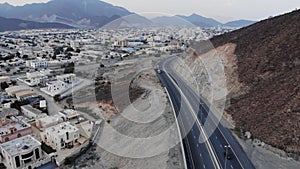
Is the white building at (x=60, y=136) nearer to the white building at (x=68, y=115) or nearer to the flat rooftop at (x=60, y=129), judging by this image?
the flat rooftop at (x=60, y=129)

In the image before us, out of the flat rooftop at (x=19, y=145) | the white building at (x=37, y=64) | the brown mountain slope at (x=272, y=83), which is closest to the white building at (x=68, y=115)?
the flat rooftop at (x=19, y=145)

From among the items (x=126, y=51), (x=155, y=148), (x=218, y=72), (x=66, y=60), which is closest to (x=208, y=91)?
(x=218, y=72)

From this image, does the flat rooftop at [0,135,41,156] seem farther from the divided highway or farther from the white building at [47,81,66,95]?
the white building at [47,81,66,95]

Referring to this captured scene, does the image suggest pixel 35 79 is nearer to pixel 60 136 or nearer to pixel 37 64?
pixel 37 64

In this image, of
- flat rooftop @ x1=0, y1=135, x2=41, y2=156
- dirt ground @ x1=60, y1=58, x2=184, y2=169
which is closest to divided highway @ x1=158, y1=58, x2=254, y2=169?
dirt ground @ x1=60, y1=58, x2=184, y2=169

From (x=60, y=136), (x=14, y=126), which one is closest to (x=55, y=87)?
(x=14, y=126)

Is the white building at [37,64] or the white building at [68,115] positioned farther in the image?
the white building at [37,64]
